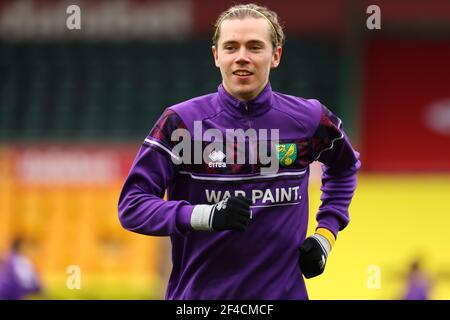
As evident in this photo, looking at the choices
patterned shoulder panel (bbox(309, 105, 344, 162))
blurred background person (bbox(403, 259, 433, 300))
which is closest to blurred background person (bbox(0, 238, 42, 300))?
blurred background person (bbox(403, 259, 433, 300))

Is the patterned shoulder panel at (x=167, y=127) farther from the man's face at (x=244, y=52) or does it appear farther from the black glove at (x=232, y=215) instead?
the black glove at (x=232, y=215)

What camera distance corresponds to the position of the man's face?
13.8ft

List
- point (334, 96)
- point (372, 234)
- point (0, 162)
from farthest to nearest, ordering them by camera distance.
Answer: point (334, 96), point (0, 162), point (372, 234)

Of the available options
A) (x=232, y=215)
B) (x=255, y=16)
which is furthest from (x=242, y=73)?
(x=232, y=215)

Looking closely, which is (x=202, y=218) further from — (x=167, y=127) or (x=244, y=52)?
(x=244, y=52)

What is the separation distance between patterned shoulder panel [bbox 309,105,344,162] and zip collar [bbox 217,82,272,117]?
256 millimetres

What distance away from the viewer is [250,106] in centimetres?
431

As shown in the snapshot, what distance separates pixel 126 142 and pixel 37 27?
9.13ft

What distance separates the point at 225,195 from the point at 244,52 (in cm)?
57

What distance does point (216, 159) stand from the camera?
167 inches
